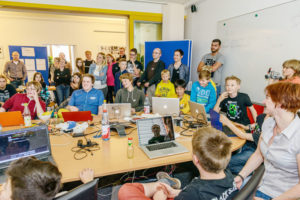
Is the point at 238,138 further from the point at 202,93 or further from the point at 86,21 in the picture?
the point at 86,21

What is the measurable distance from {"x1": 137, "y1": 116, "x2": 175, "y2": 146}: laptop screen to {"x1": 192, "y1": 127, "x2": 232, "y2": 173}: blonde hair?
0.71 meters

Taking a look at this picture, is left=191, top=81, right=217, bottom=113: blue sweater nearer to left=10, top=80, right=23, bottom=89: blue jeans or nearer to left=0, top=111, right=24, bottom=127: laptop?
left=0, top=111, right=24, bottom=127: laptop

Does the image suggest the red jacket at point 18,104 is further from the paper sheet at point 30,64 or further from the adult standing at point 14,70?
the paper sheet at point 30,64

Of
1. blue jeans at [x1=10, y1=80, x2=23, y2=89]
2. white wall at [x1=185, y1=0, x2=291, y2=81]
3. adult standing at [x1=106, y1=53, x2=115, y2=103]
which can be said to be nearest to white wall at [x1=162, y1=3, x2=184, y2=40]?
white wall at [x1=185, y1=0, x2=291, y2=81]

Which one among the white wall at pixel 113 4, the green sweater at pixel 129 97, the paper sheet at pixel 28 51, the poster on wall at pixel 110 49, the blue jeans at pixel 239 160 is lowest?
the blue jeans at pixel 239 160

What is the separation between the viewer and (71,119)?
7.77 feet

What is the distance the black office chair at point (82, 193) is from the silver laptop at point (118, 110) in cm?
154

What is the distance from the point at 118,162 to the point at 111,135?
22.4 inches

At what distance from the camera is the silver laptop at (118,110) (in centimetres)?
248

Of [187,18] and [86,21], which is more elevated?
[86,21]

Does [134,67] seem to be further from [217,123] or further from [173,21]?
[217,123]

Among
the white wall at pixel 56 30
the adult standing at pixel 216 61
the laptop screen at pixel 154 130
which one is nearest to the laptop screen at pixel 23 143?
the laptop screen at pixel 154 130

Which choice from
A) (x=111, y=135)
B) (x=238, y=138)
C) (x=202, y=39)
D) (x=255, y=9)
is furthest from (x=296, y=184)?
(x=202, y=39)

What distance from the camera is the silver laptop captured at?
2479 millimetres
